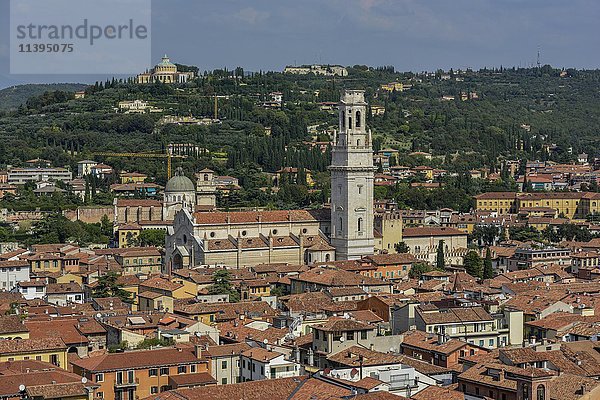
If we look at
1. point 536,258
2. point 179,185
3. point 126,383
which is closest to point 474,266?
point 536,258

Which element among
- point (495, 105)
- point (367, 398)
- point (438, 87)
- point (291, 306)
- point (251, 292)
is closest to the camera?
point (367, 398)

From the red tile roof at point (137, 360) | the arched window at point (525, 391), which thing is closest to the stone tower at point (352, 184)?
the red tile roof at point (137, 360)

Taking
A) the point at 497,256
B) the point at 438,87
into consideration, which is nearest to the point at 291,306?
the point at 497,256

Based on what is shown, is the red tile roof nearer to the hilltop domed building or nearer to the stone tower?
the stone tower

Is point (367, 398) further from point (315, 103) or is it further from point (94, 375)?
point (315, 103)

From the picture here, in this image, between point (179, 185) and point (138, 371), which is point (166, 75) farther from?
point (138, 371)
